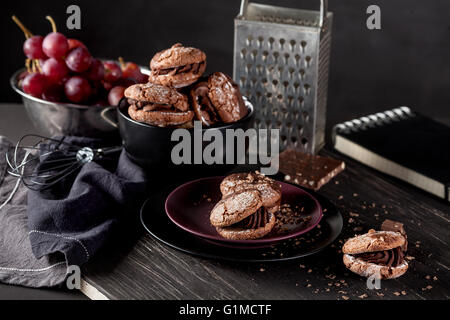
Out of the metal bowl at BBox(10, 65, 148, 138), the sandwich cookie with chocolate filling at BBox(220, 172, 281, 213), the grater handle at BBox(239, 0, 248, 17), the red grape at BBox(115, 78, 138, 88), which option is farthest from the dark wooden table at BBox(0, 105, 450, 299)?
the grater handle at BBox(239, 0, 248, 17)

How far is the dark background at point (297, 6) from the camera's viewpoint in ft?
7.83

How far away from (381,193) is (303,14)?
0.47 metres

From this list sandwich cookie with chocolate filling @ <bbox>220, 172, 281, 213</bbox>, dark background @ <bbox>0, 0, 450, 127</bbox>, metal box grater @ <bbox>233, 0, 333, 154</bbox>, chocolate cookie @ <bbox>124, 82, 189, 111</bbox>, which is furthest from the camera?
dark background @ <bbox>0, 0, 450, 127</bbox>

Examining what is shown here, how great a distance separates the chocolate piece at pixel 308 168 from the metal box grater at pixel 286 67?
0.31ft

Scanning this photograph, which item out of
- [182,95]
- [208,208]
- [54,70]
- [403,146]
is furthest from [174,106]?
[403,146]

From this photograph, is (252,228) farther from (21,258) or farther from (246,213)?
(21,258)

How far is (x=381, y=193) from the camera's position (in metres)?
1.45

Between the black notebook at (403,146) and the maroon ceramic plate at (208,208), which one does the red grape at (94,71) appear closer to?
the maroon ceramic plate at (208,208)

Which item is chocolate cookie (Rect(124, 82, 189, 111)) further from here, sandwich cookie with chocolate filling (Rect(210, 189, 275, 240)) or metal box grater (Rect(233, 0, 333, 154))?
metal box grater (Rect(233, 0, 333, 154))

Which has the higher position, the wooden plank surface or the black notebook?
the black notebook

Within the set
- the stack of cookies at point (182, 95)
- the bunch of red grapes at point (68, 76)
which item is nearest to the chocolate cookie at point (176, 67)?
the stack of cookies at point (182, 95)

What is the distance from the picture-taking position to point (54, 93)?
156cm

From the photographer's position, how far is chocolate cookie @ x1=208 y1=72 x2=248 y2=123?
1.34m

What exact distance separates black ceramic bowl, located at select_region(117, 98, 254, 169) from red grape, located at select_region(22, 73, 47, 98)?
0.85 ft
